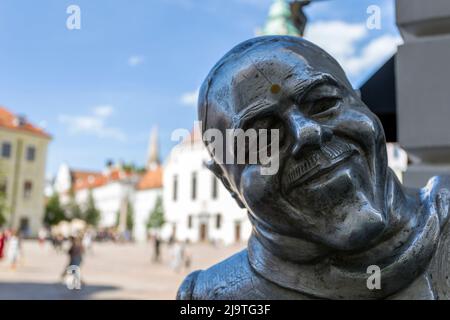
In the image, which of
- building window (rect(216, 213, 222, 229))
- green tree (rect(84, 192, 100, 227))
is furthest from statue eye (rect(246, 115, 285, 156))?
green tree (rect(84, 192, 100, 227))

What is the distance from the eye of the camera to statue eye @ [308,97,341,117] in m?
0.73

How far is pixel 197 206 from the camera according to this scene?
143ft

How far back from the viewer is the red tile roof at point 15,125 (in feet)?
131

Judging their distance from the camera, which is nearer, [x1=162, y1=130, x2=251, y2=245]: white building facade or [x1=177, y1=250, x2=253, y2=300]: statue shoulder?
[x1=177, y1=250, x2=253, y2=300]: statue shoulder

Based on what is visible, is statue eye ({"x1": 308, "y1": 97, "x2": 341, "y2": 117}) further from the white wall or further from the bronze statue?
the white wall

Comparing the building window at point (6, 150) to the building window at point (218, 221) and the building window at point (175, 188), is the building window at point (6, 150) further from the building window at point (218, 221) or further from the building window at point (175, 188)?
the building window at point (218, 221)

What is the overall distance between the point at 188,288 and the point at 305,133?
41 centimetres

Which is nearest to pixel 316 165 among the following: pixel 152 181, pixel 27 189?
A: pixel 27 189

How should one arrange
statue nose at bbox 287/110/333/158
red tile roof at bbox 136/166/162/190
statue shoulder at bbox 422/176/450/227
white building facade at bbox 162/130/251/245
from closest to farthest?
statue nose at bbox 287/110/333/158
statue shoulder at bbox 422/176/450/227
white building facade at bbox 162/130/251/245
red tile roof at bbox 136/166/162/190
